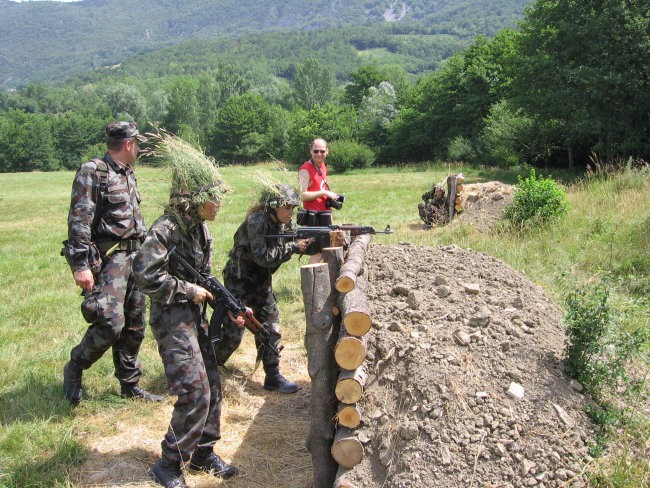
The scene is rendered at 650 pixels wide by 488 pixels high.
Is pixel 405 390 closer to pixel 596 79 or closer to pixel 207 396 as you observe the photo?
pixel 207 396

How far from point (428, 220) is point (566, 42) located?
12.5 meters

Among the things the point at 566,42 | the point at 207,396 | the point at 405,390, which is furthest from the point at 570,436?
the point at 566,42

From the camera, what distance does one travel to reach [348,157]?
1469 inches

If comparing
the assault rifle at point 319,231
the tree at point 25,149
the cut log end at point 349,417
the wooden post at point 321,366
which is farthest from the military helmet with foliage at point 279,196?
the tree at point 25,149

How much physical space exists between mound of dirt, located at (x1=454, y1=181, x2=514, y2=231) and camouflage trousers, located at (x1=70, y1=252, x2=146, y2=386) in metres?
7.21

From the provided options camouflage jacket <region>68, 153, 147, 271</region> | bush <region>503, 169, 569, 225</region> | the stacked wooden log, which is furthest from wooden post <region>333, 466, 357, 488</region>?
bush <region>503, 169, 569, 225</region>

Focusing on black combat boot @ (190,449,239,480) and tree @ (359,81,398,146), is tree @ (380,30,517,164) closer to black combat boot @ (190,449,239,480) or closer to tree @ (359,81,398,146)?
tree @ (359,81,398,146)

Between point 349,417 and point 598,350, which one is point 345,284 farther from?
point 598,350

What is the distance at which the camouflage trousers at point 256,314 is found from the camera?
530 centimetres

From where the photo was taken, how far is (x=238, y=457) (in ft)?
14.4

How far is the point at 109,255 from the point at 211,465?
78.0 inches

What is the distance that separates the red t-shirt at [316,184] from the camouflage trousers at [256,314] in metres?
1.88

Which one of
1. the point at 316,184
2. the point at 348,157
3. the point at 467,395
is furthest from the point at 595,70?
the point at 348,157

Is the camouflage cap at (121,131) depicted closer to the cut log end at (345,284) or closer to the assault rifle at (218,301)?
the assault rifle at (218,301)
